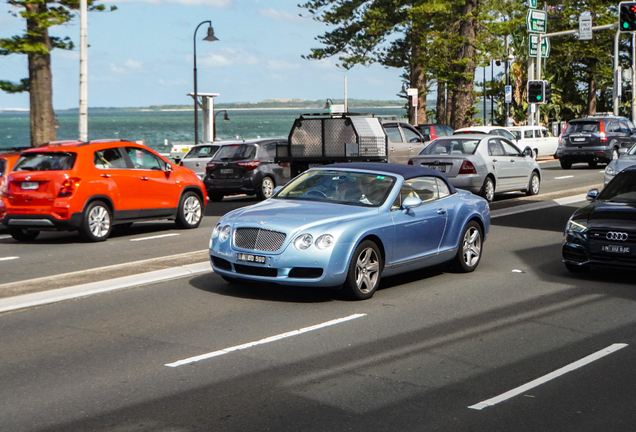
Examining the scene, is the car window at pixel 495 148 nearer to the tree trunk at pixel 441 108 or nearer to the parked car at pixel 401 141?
the parked car at pixel 401 141

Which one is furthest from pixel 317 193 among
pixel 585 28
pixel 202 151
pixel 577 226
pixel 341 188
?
pixel 585 28

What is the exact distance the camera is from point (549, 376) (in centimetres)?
656

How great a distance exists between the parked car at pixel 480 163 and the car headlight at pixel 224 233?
11177mm

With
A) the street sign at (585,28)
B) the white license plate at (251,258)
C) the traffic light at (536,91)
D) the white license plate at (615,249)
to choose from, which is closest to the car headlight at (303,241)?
the white license plate at (251,258)

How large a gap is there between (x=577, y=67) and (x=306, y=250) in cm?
6913

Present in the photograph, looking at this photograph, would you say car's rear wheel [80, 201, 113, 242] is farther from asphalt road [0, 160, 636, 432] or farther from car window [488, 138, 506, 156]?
car window [488, 138, 506, 156]

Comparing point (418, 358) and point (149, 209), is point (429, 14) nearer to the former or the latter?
point (149, 209)

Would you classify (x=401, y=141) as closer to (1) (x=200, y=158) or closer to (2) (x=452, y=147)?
(2) (x=452, y=147)

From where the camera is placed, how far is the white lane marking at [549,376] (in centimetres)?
591

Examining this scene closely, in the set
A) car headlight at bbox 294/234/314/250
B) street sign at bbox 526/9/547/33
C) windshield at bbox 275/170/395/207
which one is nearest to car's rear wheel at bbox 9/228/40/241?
windshield at bbox 275/170/395/207

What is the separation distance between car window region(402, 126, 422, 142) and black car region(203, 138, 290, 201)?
4237mm

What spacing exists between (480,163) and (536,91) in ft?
62.6

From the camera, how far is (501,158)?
21.4m

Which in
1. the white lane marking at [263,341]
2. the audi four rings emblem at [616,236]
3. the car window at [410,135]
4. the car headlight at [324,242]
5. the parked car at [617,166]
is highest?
the car window at [410,135]
